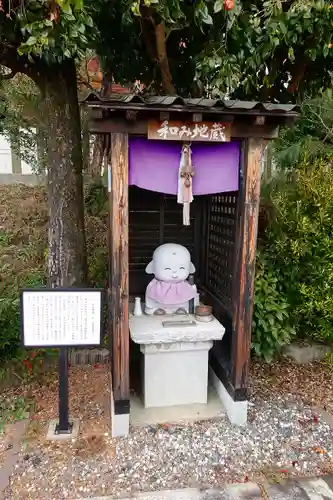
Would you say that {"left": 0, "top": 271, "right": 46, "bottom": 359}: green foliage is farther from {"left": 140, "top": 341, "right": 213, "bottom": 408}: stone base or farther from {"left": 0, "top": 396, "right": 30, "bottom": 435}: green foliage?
{"left": 140, "top": 341, "right": 213, "bottom": 408}: stone base

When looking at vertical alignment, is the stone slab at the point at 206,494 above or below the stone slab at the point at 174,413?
below

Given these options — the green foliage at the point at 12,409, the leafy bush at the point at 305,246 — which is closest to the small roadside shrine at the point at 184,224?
the leafy bush at the point at 305,246

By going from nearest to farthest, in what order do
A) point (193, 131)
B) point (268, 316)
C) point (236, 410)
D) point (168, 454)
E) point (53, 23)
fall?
point (53, 23), point (193, 131), point (168, 454), point (236, 410), point (268, 316)

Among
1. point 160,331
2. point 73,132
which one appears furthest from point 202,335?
point 73,132

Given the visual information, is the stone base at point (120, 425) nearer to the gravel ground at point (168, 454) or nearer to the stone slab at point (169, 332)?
the gravel ground at point (168, 454)

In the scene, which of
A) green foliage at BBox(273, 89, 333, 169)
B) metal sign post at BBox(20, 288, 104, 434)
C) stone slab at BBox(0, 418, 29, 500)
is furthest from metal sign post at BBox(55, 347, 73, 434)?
green foliage at BBox(273, 89, 333, 169)

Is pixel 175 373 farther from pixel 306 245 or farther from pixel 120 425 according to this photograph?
pixel 306 245

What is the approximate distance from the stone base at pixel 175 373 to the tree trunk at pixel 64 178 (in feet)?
5.45

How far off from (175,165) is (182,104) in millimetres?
573

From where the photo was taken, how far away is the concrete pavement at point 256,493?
2.92 metres

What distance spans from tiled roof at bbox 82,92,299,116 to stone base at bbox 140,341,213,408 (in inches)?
92.1

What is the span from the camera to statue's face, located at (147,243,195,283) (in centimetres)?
414

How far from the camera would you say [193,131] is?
3.24 m

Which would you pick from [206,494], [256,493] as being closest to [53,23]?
[206,494]
